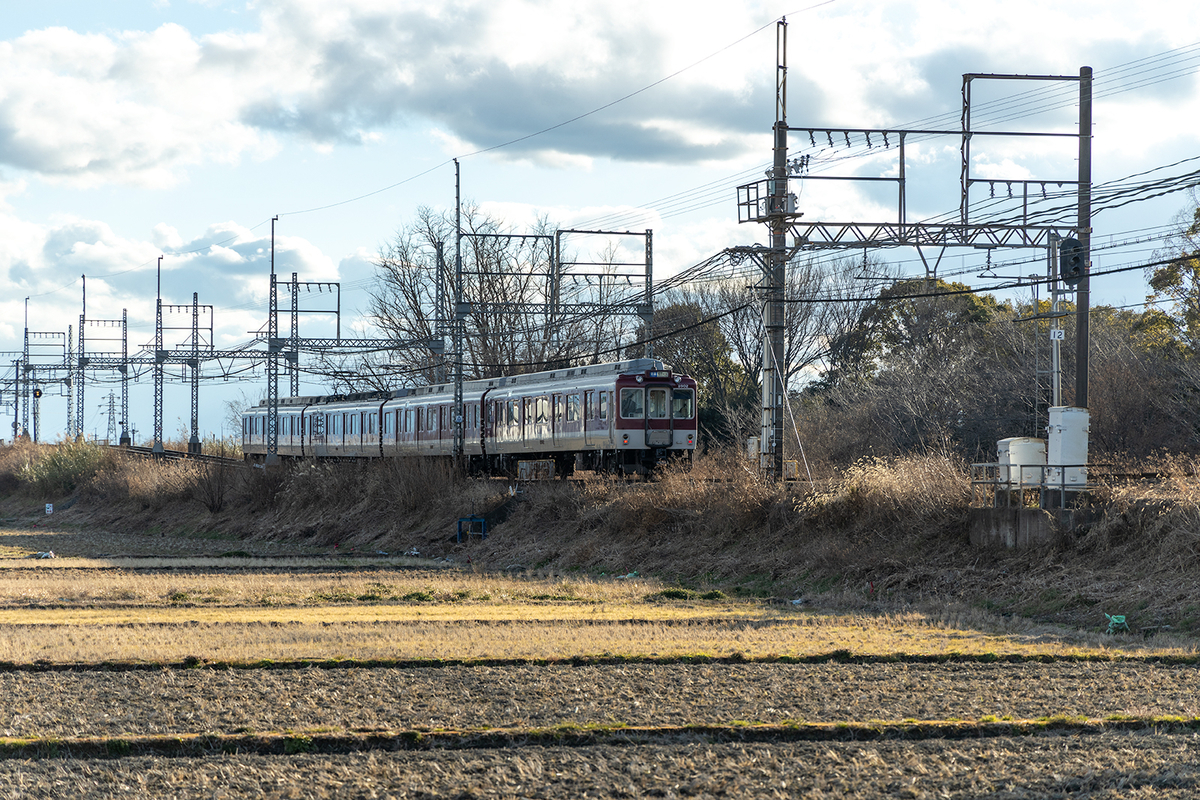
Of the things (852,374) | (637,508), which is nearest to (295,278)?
(852,374)

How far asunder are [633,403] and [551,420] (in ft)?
12.2

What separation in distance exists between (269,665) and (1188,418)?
27885 millimetres

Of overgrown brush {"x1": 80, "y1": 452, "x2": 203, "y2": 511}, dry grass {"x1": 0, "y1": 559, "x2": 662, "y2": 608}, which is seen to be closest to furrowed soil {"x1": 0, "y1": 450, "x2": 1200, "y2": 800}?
dry grass {"x1": 0, "y1": 559, "x2": 662, "y2": 608}

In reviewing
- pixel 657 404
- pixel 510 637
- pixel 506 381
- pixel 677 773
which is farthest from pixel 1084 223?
pixel 506 381

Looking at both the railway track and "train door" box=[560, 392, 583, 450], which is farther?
the railway track

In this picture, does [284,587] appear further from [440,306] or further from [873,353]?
[873,353]

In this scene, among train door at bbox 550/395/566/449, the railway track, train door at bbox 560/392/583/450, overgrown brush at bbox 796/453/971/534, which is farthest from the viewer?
the railway track

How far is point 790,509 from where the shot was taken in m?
25.1

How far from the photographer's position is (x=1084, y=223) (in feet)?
78.3

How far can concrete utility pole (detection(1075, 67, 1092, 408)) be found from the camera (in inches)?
926

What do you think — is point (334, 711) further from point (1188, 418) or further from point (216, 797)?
point (1188, 418)

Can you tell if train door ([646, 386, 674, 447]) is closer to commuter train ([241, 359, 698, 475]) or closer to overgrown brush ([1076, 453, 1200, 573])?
commuter train ([241, 359, 698, 475])

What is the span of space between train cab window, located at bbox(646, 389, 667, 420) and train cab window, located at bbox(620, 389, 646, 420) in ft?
0.57

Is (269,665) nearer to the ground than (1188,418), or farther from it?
nearer to the ground
